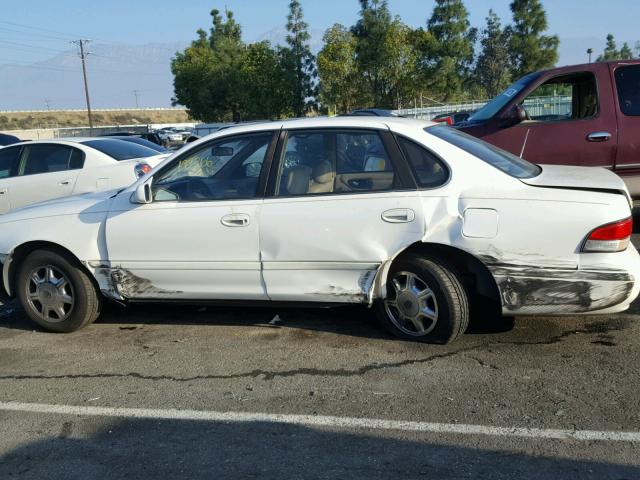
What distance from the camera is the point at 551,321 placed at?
5031 mm

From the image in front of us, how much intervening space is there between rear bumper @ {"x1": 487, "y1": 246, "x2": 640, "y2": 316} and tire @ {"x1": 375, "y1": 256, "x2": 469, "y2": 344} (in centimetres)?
31

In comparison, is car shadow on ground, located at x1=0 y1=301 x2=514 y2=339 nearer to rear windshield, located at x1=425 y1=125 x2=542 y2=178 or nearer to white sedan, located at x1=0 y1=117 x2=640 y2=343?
white sedan, located at x1=0 y1=117 x2=640 y2=343

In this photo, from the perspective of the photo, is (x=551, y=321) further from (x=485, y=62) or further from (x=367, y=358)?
(x=485, y=62)

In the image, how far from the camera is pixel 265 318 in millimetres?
5500

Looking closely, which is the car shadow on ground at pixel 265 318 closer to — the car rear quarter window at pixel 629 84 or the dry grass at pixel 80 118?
the car rear quarter window at pixel 629 84

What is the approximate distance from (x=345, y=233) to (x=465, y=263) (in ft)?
2.90

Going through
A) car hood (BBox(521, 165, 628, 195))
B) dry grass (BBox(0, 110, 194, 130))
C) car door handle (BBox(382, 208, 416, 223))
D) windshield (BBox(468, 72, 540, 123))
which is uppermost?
dry grass (BBox(0, 110, 194, 130))

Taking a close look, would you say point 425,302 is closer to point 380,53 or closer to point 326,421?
point 326,421

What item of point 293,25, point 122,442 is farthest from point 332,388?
point 293,25

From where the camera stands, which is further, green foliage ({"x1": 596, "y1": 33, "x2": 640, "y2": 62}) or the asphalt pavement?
green foliage ({"x1": 596, "y1": 33, "x2": 640, "y2": 62})

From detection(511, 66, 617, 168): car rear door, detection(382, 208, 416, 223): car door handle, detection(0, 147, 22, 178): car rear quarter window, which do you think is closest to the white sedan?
detection(382, 208, 416, 223): car door handle

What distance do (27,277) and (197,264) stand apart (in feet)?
5.19

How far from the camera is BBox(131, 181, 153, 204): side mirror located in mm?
4897

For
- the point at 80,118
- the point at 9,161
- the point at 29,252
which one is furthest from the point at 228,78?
the point at 80,118
